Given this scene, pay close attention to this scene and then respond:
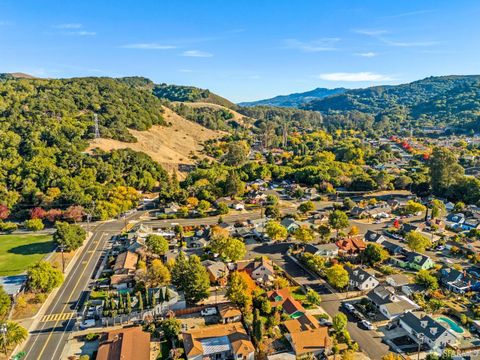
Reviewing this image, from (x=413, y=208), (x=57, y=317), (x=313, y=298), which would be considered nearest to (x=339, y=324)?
(x=313, y=298)

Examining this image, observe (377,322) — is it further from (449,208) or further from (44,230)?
(44,230)

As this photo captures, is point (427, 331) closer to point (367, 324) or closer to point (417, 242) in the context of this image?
point (367, 324)

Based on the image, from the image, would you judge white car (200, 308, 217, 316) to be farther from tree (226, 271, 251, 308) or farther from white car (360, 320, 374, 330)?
white car (360, 320, 374, 330)

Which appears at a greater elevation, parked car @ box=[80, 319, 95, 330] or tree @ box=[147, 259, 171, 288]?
tree @ box=[147, 259, 171, 288]

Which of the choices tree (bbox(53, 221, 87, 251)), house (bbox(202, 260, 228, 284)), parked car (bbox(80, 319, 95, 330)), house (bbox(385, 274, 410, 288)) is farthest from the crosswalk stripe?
house (bbox(385, 274, 410, 288))

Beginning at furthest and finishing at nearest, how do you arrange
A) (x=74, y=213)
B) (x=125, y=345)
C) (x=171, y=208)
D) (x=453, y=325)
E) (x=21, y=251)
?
(x=171, y=208)
(x=74, y=213)
(x=21, y=251)
(x=453, y=325)
(x=125, y=345)
